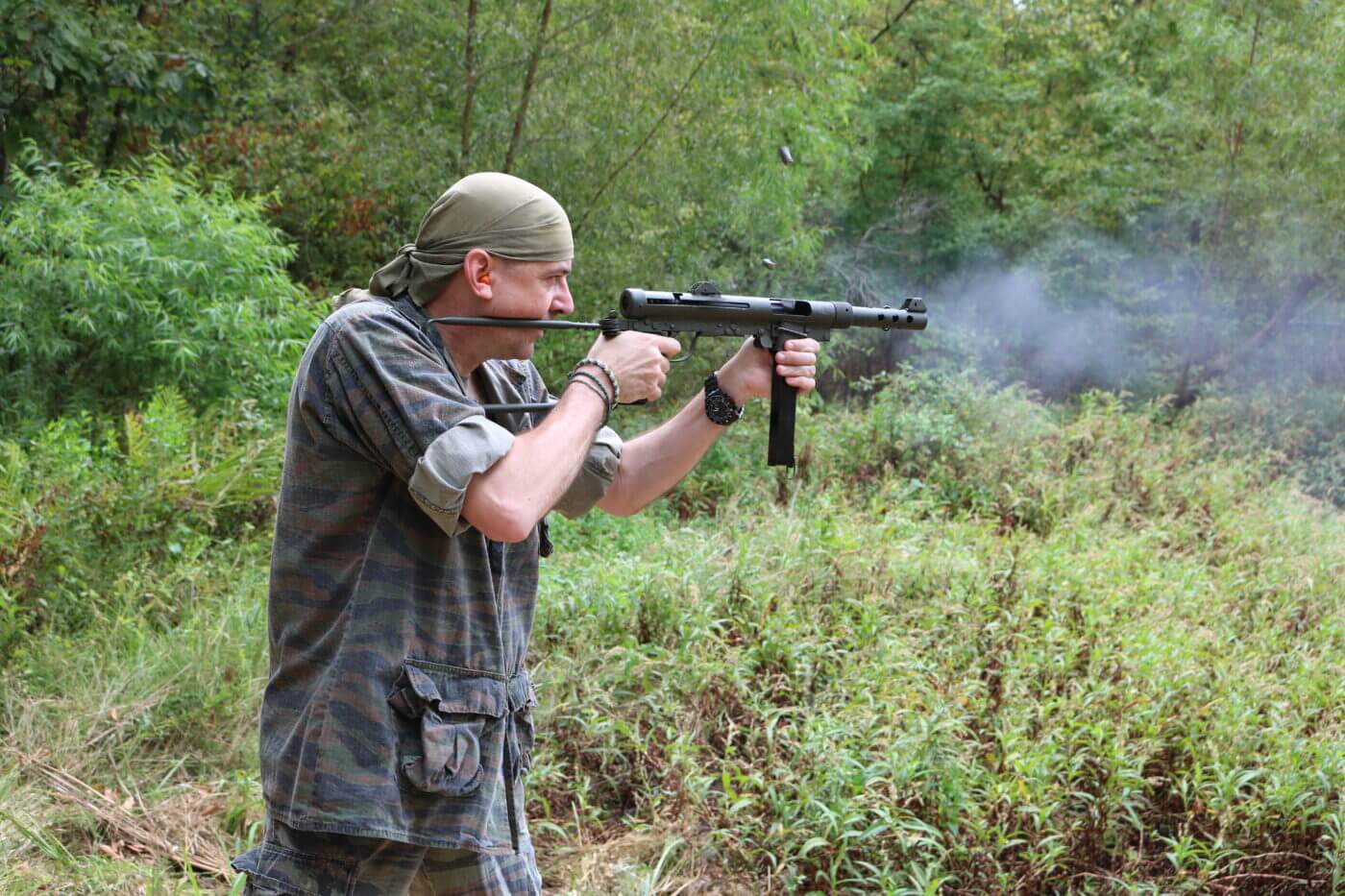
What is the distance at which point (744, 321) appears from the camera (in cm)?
276

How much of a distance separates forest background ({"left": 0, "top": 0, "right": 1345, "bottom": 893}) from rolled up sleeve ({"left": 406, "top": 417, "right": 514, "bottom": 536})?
6.45ft

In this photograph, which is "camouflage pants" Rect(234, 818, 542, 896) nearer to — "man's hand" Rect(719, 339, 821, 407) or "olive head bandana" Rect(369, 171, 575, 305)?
"olive head bandana" Rect(369, 171, 575, 305)

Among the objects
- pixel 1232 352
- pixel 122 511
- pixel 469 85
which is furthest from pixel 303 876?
pixel 1232 352

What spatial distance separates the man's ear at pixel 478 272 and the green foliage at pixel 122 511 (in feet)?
10.2

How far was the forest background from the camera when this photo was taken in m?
4.04

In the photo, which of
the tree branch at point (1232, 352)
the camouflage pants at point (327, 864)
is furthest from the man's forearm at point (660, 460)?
the tree branch at point (1232, 352)

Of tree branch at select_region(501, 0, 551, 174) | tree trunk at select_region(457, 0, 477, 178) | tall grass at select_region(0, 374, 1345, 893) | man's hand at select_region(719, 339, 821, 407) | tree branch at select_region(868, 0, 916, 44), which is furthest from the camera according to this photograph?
tree branch at select_region(868, 0, 916, 44)

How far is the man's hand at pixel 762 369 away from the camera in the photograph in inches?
109

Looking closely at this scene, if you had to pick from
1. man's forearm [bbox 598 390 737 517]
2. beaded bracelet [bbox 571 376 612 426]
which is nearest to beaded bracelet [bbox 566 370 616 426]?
beaded bracelet [bbox 571 376 612 426]

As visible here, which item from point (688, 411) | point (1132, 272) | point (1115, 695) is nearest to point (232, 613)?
point (688, 411)

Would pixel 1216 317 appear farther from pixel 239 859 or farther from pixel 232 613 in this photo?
pixel 239 859

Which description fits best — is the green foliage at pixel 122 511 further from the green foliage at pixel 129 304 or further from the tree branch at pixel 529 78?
the tree branch at pixel 529 78

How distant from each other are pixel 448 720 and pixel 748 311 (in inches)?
44.0

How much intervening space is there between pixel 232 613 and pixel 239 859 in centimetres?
292
